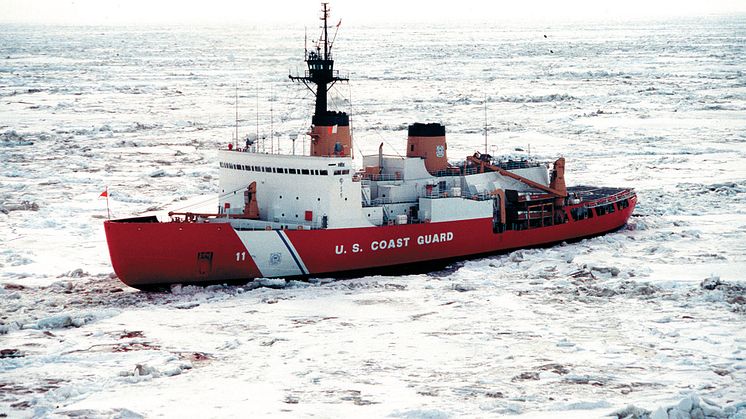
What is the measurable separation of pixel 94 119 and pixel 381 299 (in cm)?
2813

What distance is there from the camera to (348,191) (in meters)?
19.8

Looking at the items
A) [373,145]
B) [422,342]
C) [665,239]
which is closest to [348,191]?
[422,342]

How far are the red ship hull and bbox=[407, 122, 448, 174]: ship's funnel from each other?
2.03 meters

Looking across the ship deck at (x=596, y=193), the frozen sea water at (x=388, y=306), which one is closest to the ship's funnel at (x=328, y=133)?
the frozen sea water at (x=388, y=306)

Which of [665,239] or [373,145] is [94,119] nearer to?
[373,145]

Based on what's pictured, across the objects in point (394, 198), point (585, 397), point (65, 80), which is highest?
point (65, 80)

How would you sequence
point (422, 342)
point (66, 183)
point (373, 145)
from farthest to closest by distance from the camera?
1. point (373, 145)
2. point (66, 183)
3. point (422, 342)

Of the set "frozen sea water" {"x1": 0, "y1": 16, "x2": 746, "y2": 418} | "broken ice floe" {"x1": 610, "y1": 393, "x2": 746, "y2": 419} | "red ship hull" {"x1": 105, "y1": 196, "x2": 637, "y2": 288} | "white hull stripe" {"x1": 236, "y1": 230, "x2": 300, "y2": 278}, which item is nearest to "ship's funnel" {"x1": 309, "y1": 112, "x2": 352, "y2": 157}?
"red ship hull" {"x1": 105, "y1": 196, "x2": 637, "y2": 288}

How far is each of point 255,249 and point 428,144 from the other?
590 cm

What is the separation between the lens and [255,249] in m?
18.6

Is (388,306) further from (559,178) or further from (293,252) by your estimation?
(559,178)

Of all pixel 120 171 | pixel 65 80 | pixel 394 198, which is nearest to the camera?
pixel 394 198

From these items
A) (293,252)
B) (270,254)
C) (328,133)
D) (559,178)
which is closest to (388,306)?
(293,252)

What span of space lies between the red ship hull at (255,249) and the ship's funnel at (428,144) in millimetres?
2034
